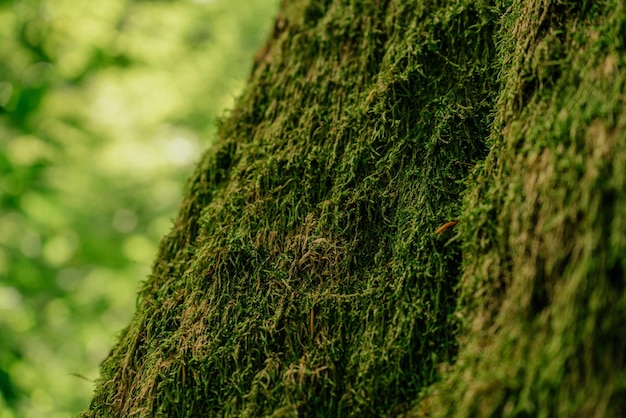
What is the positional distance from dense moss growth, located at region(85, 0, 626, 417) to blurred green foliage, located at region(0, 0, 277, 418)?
597 millimetres

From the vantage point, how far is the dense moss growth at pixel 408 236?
96cm

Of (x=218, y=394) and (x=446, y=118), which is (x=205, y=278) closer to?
(x=218, y=394)

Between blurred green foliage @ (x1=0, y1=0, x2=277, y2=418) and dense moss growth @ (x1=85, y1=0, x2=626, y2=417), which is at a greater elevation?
blurred green foliage @ (x1=0, y1=0, x2=277, y2=418)

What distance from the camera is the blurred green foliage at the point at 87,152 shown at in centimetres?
341

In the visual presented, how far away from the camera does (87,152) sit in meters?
6.62

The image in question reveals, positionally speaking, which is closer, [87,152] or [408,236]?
[408,236]

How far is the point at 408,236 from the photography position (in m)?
1.34

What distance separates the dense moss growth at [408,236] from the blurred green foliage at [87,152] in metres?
0.60

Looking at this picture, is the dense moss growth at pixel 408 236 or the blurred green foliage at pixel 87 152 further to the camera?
the blurred green foliage at pixel 87 152

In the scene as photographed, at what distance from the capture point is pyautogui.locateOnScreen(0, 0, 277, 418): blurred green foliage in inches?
134

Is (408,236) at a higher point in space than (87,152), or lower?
lower

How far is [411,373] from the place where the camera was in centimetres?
120

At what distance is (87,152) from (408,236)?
643cm

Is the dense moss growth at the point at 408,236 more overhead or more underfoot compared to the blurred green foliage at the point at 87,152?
more underfoot
